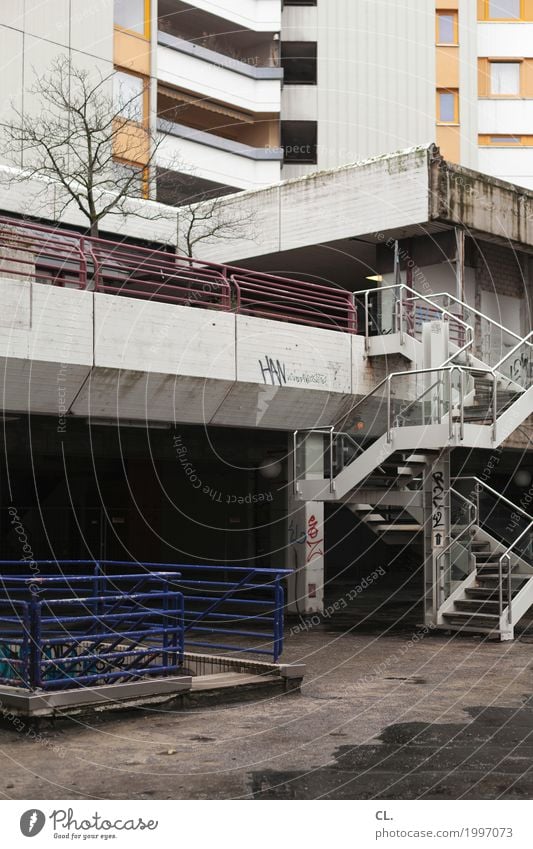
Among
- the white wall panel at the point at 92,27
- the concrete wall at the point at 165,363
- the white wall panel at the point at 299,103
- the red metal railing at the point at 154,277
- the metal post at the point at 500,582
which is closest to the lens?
the concrete wall at the point at 165,363

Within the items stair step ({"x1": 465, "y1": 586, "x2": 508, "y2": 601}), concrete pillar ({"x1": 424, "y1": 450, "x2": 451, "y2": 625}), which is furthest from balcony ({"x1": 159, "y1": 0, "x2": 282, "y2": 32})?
stair step ({"x1": 465, "y1": 586, "x2": 508, "y2": 601})

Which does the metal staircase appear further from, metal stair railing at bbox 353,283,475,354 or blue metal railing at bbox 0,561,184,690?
blue metal railing at bbox 0,561,184,690

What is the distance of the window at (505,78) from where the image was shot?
188 ft

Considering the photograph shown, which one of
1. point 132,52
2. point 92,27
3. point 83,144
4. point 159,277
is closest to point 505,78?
point 132,52

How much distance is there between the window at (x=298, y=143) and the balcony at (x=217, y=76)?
1.68 m

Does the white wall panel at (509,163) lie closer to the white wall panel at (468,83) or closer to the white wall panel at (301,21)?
the white wall panel at (468,83)

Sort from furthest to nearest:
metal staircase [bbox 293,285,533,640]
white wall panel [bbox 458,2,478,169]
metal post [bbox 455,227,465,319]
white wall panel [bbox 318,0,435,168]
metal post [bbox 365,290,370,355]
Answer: white wall panel [bbox 458,2,478,169] → white wall panel [bbox 318,0,435,168] → metal post [bbox 455,227,465,319] → metal post [bbox 365,290,370,355] → metal staircase [bbox 293,285,533,640]

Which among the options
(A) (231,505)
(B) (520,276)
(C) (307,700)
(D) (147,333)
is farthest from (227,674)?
(A) (231,505)

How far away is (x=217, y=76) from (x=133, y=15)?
638 centimetres

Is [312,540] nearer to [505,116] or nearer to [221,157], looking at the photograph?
[221,157]

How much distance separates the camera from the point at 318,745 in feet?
36.7

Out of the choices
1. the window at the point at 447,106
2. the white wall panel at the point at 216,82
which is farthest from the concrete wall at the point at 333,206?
the window at the point at 447,106

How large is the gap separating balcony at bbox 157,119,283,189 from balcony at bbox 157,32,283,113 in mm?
1958

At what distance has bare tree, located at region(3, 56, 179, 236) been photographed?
2677 cm
